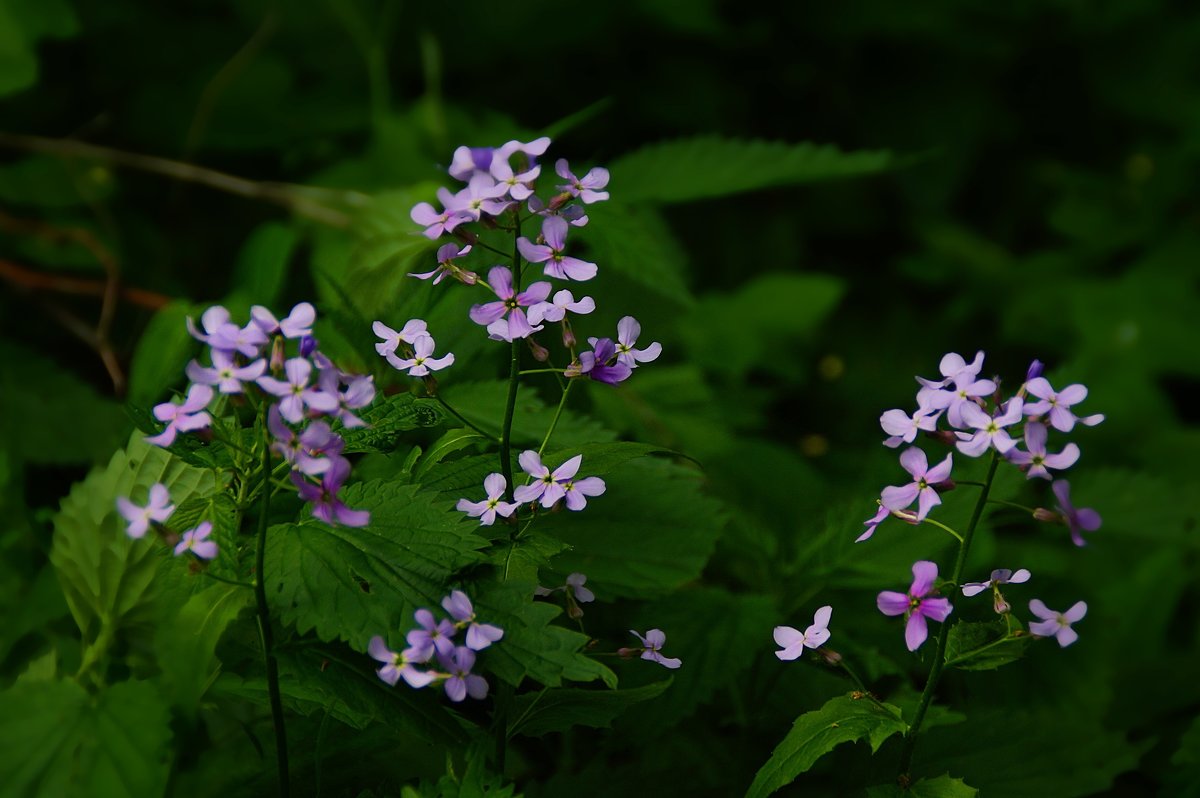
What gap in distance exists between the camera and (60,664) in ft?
4.33

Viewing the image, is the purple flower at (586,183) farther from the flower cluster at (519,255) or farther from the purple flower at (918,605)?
the purple flower at (918,605)

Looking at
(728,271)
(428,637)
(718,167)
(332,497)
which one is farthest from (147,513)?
(728,271)

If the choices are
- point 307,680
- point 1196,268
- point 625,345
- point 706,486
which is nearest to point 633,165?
point 706,486

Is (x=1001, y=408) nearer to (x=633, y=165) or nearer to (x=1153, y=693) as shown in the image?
(x=633, y=165)

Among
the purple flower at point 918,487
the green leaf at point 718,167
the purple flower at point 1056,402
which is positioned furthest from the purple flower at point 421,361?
the green leaf at point 718,167

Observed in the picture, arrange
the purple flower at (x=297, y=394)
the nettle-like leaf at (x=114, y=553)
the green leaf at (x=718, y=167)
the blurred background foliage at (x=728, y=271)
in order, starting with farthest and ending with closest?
the green leaf at (x=718, y=167), the blurred background foliage at (x=728, y=271), the nettle-like leaf at (x=114, y=553), the purple flower at (x=297, y=394)

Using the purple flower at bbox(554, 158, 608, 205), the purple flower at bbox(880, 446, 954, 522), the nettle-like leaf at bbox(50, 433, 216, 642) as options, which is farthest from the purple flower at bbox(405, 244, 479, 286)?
the purple flower at bbox(880, 446, 954, 522)

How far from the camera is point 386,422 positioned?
1.11 meters

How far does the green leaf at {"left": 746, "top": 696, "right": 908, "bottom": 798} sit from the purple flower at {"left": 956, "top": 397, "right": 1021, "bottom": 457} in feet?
0.91

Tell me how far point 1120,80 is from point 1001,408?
2890 mm

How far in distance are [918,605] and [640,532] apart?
1.27 ft

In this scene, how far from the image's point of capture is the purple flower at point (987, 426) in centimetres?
98

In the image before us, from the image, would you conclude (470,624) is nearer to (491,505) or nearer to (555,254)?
(491,505)

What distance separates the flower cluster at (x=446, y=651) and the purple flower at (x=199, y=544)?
6.4 inches
